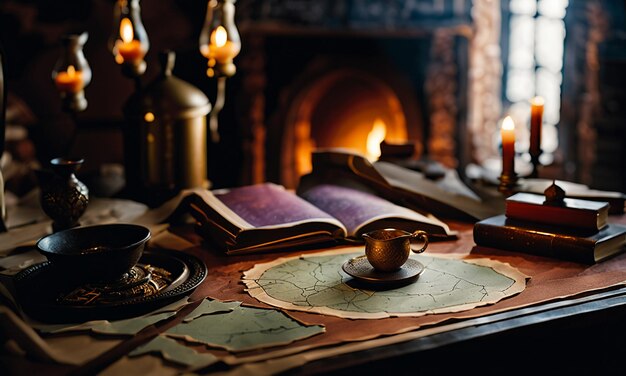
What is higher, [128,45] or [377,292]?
[128,45]

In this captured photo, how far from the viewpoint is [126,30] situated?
83.4 inches

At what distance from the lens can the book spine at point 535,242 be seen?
1520 millimetres

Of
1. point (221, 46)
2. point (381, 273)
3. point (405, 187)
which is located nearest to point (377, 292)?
point (381, 273)

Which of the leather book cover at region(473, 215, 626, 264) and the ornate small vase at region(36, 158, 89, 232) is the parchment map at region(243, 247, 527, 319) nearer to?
the leather book cover at region(473, 215, 626, 264)

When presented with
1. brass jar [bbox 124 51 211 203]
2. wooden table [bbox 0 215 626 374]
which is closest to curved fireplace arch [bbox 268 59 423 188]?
brass jar [bbox 124 51 211 203]

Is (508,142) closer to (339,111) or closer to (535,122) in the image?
(535,122)

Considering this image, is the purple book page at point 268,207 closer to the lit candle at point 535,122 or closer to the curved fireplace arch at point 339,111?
the lit candle at point 535,122

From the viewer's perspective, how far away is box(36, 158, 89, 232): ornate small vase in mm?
1586

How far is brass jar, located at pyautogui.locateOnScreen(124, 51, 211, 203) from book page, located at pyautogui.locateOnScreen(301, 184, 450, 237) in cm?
35

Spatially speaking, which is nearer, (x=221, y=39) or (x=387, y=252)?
(x=387, y=252)

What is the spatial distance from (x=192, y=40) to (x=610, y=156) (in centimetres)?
268

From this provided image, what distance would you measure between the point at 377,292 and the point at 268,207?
49 cm

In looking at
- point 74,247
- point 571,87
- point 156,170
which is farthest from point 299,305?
point 571,87

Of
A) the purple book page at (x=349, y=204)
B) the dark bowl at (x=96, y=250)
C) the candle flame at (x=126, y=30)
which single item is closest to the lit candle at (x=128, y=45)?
the candle flame at (x=126, y=30)
